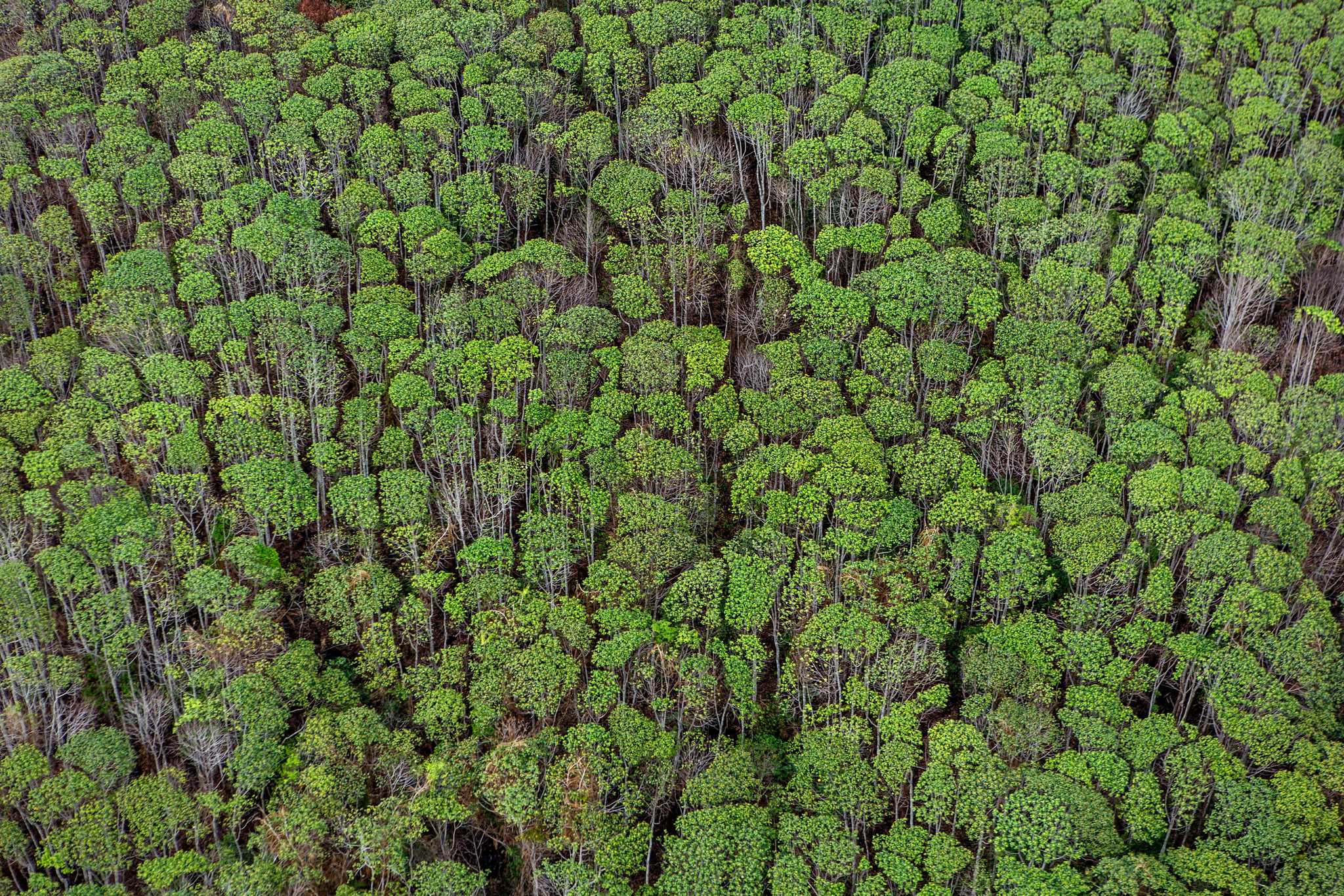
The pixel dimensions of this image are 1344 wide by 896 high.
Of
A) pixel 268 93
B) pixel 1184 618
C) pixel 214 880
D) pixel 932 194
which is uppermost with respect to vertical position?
pixel 268 93

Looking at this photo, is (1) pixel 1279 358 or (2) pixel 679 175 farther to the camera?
(2) pixel 679 175

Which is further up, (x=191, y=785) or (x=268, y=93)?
(x=268, y=93)

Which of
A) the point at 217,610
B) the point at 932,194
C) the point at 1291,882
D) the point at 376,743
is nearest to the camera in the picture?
the point at 1291,882

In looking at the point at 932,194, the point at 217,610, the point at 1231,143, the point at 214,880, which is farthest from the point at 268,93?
the point at 1231,143

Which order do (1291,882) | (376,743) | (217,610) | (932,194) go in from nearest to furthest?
1. (1291,882)
2. (376,743)
3. (217,610)
4. (932,194)

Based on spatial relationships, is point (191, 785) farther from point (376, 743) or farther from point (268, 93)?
point (268, 93)

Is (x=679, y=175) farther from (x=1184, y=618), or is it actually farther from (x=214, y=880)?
(x=214, y=880)
